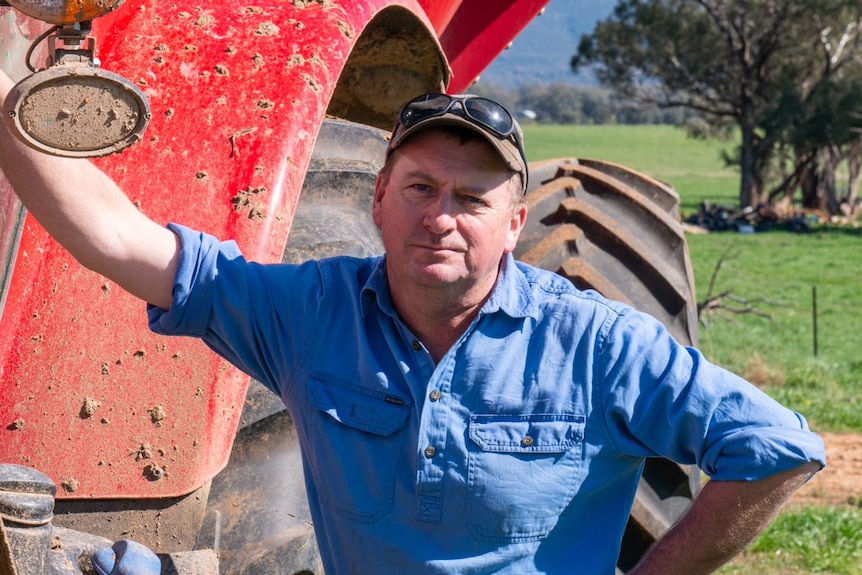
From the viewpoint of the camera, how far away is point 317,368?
2000 millimetres

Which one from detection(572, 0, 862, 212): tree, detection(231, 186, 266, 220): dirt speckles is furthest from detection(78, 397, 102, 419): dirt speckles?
detection(572, 0, 862, 212): tree

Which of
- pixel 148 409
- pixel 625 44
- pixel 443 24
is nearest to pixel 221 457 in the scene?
pixel 148 409

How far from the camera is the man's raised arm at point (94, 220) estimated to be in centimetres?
178

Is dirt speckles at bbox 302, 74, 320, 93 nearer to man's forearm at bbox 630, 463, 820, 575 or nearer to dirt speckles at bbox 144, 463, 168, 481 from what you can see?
dirt speckles at bbox 144, 463, 168, 481

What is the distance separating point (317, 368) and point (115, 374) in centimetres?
32

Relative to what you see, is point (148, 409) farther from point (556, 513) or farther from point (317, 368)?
point (556, 513)

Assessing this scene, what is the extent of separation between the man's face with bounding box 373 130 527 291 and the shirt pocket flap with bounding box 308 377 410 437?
7.3 inches

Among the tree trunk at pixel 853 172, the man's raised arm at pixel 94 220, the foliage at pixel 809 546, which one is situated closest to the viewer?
the man's raised arm at pixel 94 220

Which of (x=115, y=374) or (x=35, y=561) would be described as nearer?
(x=35, y=561)

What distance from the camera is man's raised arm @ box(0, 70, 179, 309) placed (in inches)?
70.2

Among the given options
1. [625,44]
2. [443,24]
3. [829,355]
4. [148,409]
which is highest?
[625,44]

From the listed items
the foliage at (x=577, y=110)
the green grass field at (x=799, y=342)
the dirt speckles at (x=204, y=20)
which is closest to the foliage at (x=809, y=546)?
the green grass field at (x=799, y=342)

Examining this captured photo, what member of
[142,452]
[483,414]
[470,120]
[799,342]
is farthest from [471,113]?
[799,342]

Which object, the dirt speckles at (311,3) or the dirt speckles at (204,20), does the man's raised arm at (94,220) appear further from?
the dirt speckles at (311,3)
